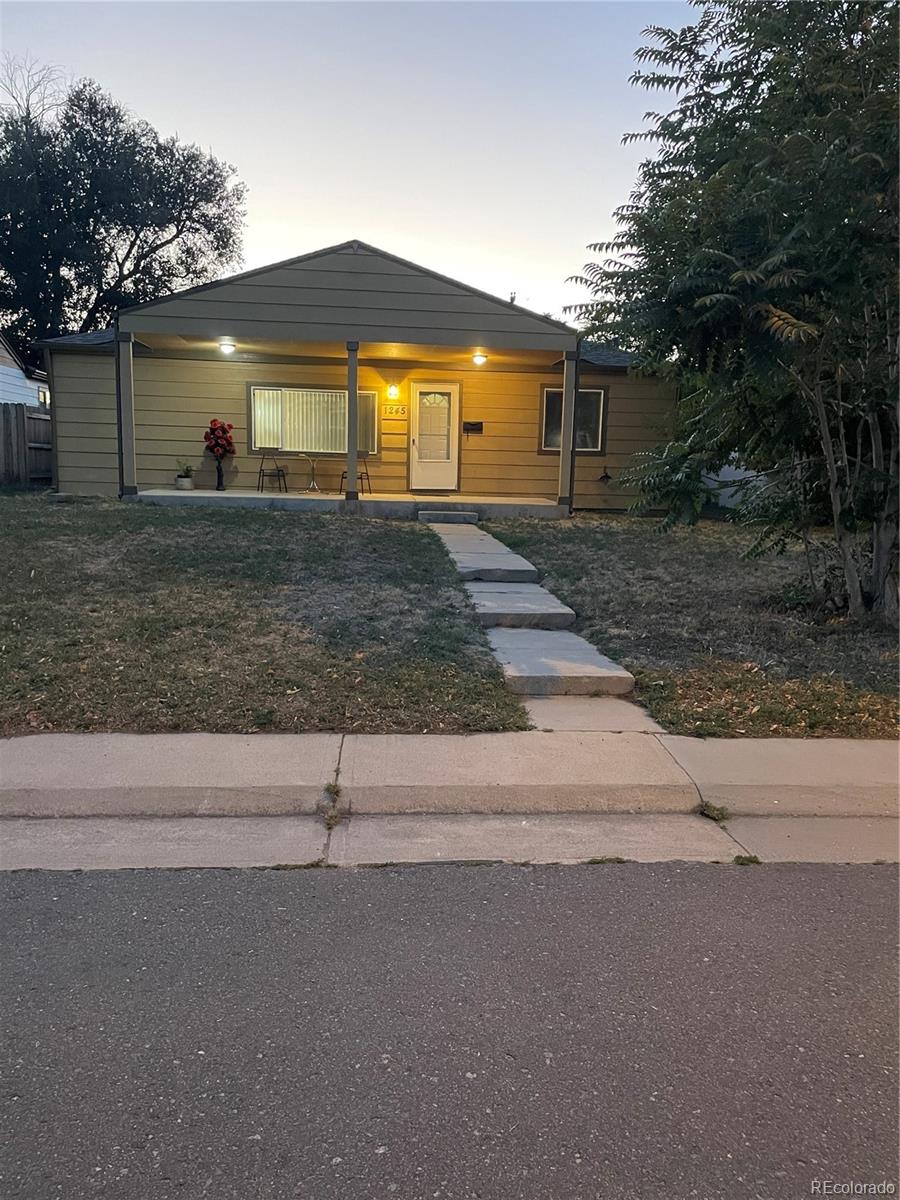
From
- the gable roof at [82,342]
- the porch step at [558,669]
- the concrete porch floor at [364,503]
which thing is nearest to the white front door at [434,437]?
the concrete porch floor at [364,503]

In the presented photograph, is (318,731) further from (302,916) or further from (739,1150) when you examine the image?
(739,1150)

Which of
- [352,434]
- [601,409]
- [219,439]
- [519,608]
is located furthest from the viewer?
[601,409]

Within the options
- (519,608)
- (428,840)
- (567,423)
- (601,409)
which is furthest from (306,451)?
(428,840)

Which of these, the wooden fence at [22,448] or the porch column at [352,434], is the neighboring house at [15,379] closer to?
the wooden fence at [22,448]

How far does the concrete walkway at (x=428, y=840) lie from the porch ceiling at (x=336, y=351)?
10.6 metres

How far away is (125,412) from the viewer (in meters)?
13.3

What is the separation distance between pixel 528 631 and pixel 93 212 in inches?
1039

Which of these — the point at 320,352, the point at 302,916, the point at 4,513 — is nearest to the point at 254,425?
the point at 320,352

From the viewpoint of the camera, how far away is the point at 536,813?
3957 millimetres

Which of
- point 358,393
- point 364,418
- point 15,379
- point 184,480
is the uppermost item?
point 15,379

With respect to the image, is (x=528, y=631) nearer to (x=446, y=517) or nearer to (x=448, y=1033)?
(x=448, y=1033)

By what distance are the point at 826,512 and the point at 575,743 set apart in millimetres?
3944

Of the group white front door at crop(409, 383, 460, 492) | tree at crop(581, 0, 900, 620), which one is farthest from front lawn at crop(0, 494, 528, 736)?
white front door at crop(409, 383, 460, 492)

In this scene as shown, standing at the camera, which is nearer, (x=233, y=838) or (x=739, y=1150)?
(x=739, y=1150)
